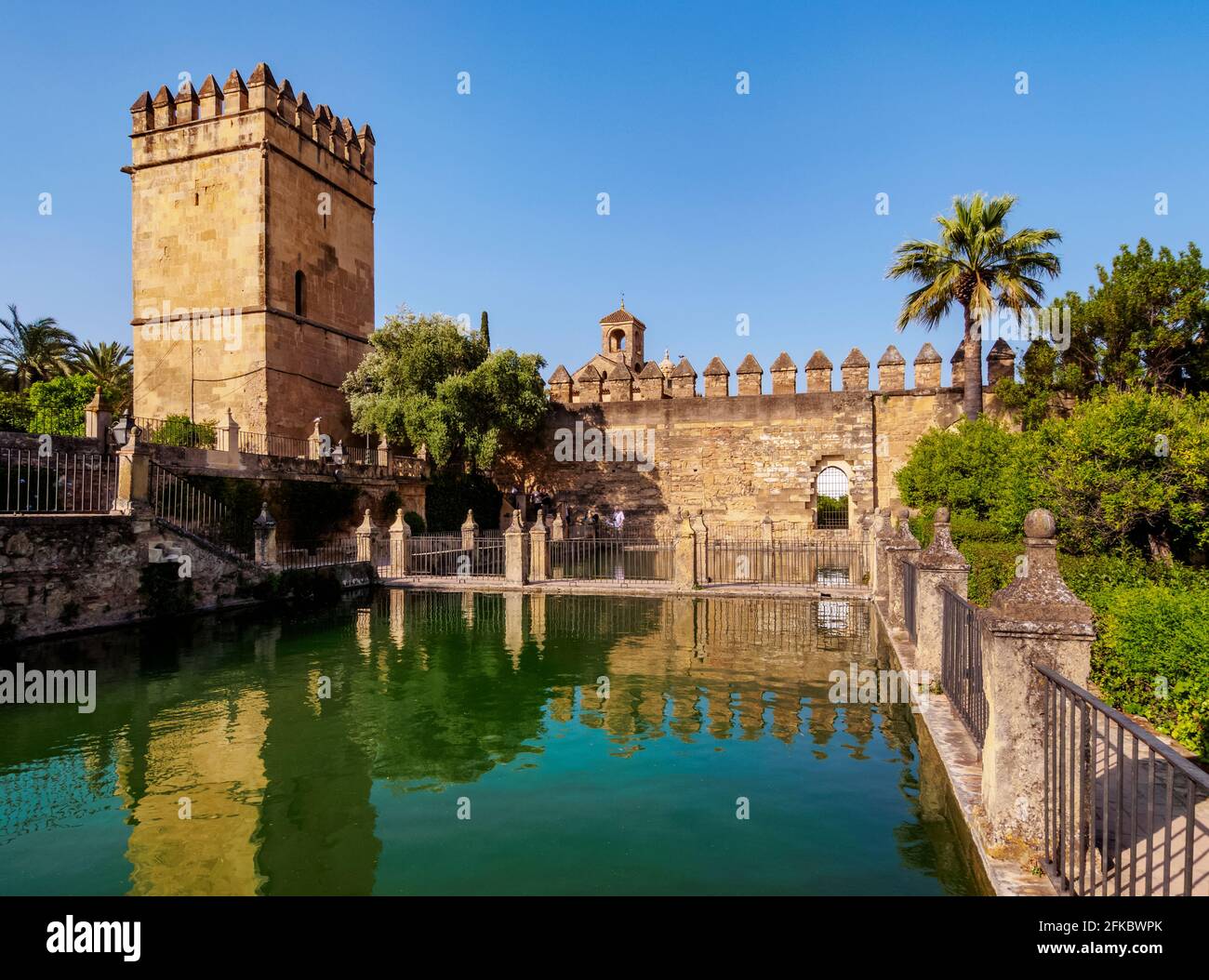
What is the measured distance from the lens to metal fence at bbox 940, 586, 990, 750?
517 cm

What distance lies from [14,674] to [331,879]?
7.09 meters

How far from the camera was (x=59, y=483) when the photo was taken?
13492 mm

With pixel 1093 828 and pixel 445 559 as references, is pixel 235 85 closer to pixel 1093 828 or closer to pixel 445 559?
pixel 445 559

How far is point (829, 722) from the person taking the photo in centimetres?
646

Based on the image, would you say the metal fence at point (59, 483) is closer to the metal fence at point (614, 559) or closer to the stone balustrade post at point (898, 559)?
the metal fence at point (614, 559)

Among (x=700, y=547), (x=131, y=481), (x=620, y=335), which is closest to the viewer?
(x=131, y=481)

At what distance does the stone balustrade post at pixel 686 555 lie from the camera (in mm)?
14461

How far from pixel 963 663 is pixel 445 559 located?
50.1 feet

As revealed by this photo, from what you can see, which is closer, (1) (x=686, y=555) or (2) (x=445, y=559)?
(1) (x=686, y=555)

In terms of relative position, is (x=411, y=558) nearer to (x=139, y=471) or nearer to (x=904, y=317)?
(x=139, y=471)

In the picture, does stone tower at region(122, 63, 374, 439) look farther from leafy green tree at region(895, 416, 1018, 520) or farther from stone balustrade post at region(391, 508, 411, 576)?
leafy green tree at region(895, 416, 1018, 520)

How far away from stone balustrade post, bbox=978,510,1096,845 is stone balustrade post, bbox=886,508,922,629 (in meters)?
6.22

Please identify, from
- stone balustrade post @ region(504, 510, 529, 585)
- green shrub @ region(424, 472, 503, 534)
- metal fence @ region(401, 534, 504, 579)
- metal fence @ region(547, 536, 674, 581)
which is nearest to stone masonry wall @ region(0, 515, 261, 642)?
metal fence @ region(401, 534, 504, 579)

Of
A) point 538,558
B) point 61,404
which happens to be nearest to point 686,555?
point 538,558
